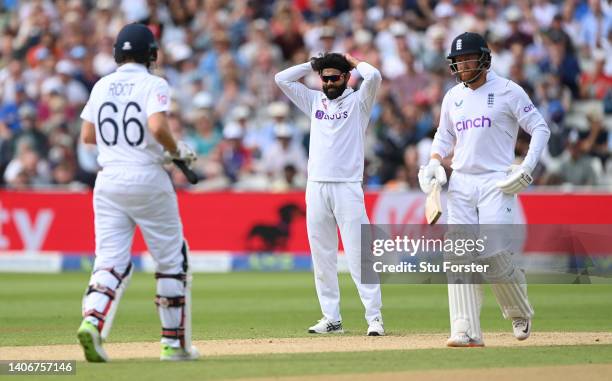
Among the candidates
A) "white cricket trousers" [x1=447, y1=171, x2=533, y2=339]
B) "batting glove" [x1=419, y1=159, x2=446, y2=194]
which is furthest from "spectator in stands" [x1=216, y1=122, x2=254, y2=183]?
"white cricket trousers" [x1=447, y1=171, x2=533, y2=339]

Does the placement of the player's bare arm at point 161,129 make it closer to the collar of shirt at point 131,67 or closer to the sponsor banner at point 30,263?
the collar of shirt at point 131,67

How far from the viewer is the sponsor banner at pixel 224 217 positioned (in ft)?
56.8

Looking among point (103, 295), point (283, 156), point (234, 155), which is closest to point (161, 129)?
point (103, 295)

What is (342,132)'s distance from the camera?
33.4 ft

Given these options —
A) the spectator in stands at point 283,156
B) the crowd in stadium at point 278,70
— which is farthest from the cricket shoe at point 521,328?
the spectator in stands at point 283,156

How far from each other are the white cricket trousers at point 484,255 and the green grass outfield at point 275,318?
0.34 m

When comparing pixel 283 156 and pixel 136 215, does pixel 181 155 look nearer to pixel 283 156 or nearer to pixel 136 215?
pixel 136 215

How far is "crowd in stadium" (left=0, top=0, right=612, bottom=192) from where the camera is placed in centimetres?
1842

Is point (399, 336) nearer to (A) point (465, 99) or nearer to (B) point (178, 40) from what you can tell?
(A) point (465, 99)

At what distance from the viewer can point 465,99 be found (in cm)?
925

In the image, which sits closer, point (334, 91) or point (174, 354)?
point (174, 354)

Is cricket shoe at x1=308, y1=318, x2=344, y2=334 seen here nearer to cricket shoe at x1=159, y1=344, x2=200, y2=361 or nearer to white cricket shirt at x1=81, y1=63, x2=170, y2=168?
cricket shoe at x1=159, y1=344, x2=200, y2=361

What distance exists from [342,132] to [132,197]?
282 cm

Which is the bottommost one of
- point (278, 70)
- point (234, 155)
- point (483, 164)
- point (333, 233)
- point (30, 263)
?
point (30, 263)
